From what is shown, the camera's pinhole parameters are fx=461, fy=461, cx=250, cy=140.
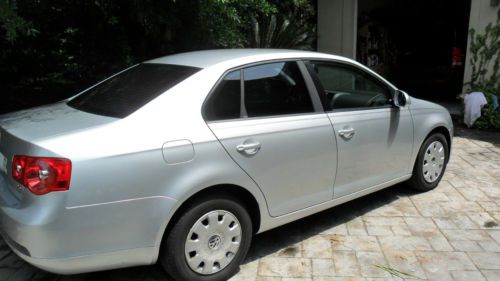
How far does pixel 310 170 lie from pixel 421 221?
1426 millimetres

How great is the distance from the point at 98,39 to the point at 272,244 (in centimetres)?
431

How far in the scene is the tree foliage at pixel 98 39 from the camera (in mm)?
6113

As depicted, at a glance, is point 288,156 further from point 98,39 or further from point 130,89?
point 98,39

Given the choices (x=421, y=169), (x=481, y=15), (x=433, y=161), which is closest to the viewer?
(x=421, y=169)

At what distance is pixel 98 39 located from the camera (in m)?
6.63

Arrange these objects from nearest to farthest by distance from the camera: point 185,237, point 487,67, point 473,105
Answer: point 185,237, point 473,105, point 487,67

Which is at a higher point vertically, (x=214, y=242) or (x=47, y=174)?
(x=47, y=174)

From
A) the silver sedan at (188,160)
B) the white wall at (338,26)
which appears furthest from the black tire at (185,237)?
the white wall at (338,26)

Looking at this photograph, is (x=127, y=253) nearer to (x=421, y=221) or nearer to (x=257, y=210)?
(x=257, y=210)

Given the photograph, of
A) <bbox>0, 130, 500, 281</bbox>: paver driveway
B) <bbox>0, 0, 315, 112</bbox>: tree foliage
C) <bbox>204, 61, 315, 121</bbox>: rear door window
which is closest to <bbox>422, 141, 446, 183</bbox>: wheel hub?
<bbox>0, 130, 500, 281</bbox>: paver driveway

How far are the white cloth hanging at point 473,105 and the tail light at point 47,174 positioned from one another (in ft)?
23.1

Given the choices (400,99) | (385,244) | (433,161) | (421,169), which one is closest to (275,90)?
(400,99)

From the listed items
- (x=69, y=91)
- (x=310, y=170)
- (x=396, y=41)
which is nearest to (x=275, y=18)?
(x=69, y=91)

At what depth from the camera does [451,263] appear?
3.54m
